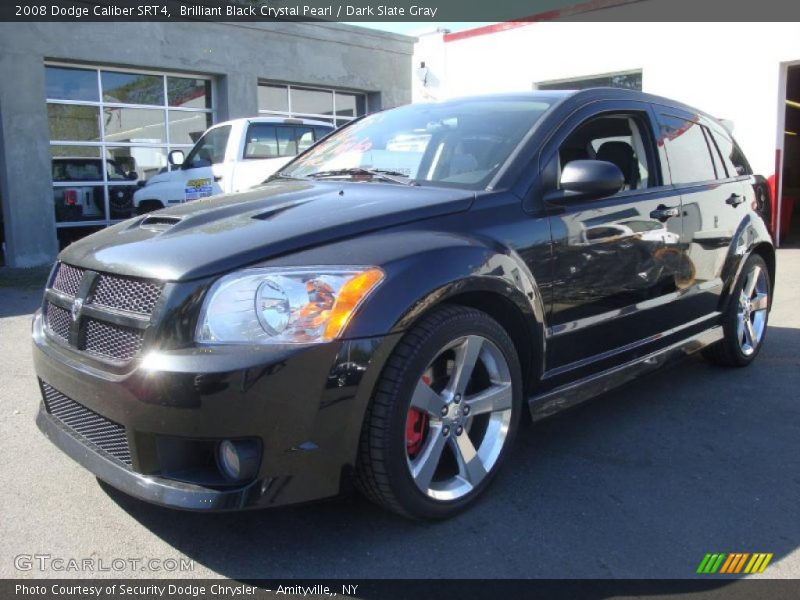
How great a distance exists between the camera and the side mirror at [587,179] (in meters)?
3.15

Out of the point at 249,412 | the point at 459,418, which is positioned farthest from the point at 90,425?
the point at 459,418

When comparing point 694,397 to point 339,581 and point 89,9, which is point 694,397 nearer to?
point 339,581

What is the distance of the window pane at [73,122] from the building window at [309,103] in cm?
340

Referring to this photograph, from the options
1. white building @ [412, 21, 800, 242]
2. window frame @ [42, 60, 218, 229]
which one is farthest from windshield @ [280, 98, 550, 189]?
window frame @ [42, 60, 218, 229]

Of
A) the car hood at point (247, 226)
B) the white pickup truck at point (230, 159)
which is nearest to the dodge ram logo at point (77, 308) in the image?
the car hood at point (247, 226)

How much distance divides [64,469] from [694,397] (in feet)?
11.8

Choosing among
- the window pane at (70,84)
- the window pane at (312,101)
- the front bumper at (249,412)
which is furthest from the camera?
the window pane at (312,101)

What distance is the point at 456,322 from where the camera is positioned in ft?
8.88

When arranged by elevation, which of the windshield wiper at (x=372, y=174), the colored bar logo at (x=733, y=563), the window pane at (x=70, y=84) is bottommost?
the colored bar logo at (x=733, y=563)

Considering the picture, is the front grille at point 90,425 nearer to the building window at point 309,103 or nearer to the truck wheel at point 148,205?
the truck wheel at point 148,205

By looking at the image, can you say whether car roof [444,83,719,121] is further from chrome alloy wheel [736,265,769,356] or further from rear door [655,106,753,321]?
chrome alloy wheel [736,265,769,356]

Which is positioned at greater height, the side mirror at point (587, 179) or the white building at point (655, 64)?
the white building at point (655, 64)

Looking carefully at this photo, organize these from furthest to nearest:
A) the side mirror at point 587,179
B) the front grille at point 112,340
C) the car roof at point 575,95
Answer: the car roof at point 575,95
the side mirror at point 587,179
the front grille at point 112,340

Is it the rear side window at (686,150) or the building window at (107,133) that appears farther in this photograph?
the building window at (107,133)
